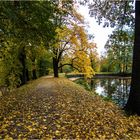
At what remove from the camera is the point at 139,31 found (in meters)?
9.84

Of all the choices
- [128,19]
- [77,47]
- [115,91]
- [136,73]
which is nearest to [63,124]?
[136,73]

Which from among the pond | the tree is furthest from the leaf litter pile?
the tree

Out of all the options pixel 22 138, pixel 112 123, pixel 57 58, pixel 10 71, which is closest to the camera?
pixel 22 138

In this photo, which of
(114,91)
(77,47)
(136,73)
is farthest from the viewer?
(77,47)

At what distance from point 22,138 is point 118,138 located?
8.45 feet

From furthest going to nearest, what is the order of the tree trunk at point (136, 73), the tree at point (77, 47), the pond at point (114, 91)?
the tree at point (77, 47), the pond at point (114, 91), the tree trunk at point (136, 73)

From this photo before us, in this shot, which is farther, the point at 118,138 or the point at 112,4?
the point at 112,4

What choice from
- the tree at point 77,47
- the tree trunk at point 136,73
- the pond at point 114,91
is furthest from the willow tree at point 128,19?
the tree at point 77,47

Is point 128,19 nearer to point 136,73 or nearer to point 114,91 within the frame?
point 136,73

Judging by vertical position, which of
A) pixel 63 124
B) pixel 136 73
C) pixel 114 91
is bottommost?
pixel 114 91

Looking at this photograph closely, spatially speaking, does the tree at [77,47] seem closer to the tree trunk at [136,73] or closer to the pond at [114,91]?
the pond at [114,91]

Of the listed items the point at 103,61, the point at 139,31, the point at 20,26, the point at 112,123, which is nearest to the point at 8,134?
the point at 112,123

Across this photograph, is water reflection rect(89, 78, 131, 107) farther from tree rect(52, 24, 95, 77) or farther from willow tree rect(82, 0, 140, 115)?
willow tree rect(82, 0, 140, 115)

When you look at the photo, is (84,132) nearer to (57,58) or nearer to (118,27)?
(118,27)
